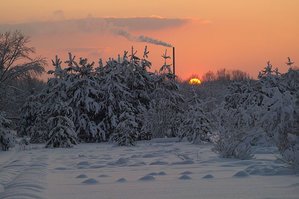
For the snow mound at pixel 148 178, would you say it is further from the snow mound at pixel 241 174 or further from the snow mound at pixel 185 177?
the snow mound at pixel 241 174

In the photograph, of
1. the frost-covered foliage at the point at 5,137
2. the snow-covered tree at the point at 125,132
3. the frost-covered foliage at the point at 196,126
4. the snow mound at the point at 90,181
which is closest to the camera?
the snow mound at the point at 90,181

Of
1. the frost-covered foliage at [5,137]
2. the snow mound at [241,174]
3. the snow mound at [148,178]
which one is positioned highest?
the frost-covered foliage at [5,137]

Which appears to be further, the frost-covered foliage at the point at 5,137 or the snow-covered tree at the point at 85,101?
the snow-covered tree at the point at 85,101

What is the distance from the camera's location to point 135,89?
27.1 metres

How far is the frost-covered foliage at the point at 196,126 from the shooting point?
68.4 feet

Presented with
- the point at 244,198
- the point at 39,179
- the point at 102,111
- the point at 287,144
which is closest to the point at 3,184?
the point at 39,179

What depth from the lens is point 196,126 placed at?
68.2 ft

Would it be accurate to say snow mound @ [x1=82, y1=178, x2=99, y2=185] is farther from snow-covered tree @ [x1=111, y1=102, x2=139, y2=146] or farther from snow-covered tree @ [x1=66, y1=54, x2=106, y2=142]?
snow-covered tree @ [x1=66, y1=54, x2=106, y2=142]

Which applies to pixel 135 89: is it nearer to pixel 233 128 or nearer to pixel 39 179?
pixel 233 128

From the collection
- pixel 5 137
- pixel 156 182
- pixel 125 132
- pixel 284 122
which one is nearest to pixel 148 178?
pixel 156 182

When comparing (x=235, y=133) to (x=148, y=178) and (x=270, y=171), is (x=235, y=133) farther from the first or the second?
(x=148, y=178)

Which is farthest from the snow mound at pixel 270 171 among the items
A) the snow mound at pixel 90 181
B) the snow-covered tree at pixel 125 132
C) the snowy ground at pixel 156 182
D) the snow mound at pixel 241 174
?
the snow-covered tree at pixel 125 132

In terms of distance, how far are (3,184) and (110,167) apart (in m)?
3.49

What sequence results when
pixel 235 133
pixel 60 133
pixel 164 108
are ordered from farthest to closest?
pixel 164 108
pixel 60 133
pixel 235 133
